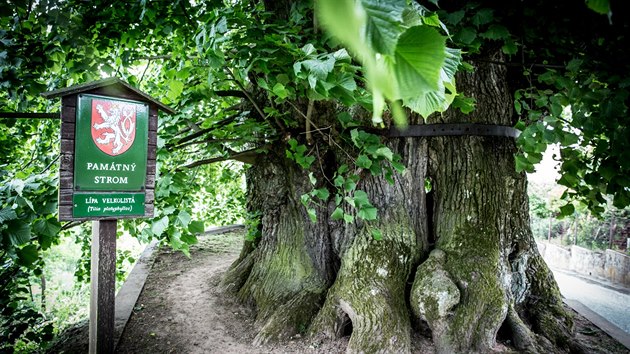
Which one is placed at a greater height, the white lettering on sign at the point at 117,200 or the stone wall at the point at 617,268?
the white lettering on sign at the point at 117,200

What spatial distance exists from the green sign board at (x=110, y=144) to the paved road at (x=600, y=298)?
26.6ft

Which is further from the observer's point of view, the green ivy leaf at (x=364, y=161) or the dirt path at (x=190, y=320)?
the dirt path at (x=190, y=320)

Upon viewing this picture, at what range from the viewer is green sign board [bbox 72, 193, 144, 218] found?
110 inches

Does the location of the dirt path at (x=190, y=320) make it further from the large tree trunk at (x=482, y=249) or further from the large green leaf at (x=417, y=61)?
the large green leaf at (x=417, y=61)

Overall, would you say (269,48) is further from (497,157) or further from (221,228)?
(221,228)

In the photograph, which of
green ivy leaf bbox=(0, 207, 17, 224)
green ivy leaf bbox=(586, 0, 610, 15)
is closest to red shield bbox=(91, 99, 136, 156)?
green ivy leaf bbox=(0, 207, 17, 224)

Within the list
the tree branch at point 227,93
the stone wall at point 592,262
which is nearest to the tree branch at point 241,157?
the tree branch at point 227,93

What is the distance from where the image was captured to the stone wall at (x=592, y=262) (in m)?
10.0

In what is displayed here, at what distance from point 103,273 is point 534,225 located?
19.4m

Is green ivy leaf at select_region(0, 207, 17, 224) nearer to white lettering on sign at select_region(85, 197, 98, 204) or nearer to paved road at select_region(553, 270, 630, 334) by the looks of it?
white lettering on sign at select_region(85, 197, 98, 204)

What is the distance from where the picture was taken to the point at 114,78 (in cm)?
288

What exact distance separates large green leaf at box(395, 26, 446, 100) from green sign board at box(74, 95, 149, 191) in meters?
3.02

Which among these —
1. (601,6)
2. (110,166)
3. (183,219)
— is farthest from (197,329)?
(601,6)

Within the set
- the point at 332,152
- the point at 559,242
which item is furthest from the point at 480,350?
the point at 559,242
